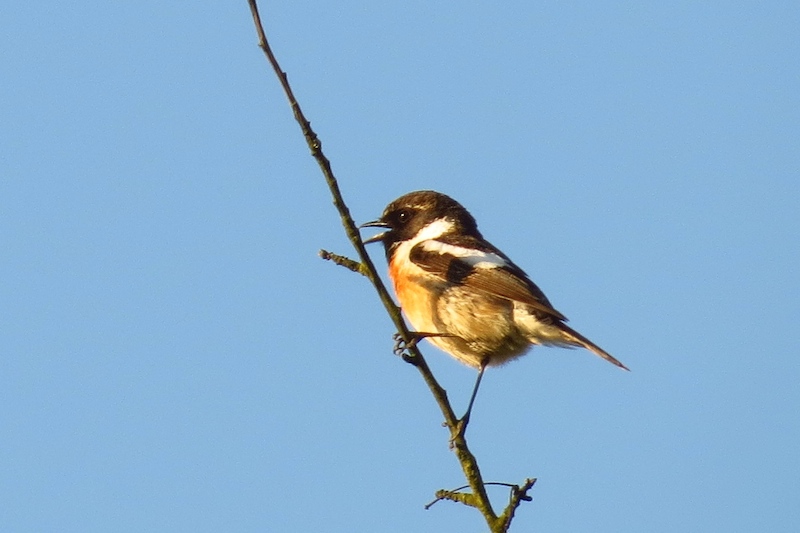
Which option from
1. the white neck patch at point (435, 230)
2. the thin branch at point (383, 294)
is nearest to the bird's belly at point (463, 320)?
the white neck patch at point (435, 230)

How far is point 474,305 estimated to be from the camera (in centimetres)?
692

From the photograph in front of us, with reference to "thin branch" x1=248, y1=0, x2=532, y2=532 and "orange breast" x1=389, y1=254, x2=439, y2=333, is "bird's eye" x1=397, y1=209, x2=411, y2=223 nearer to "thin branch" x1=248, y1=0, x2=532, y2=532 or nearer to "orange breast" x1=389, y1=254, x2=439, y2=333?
"orange breast" x1=389, y1=254, x2=439, y2=333

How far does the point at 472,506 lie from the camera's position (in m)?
5.10

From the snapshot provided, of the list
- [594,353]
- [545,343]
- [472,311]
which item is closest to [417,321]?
[472,311]

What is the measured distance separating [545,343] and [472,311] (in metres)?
0.55

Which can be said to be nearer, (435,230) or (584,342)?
(584,342)

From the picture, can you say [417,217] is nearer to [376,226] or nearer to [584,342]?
[376,226]

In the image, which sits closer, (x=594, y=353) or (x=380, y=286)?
(x=380, y=286)

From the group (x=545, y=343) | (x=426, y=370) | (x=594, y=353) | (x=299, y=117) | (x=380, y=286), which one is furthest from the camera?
(x=545, y=343)

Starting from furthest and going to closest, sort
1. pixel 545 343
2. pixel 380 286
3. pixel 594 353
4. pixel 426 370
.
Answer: pixel 545 343
pixel 594 353
pixel 426 370
pixel 380 286

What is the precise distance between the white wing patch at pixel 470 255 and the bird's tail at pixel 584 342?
0.84 metres

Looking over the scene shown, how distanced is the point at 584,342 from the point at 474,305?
83cm

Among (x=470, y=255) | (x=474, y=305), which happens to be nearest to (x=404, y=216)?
(x=470, y=255)

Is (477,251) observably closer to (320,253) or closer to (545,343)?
(545,343)
